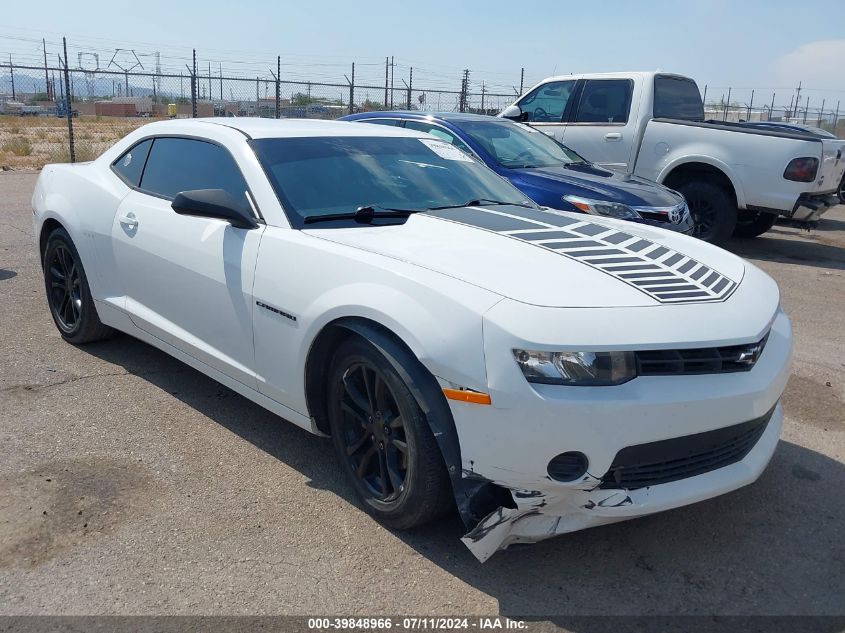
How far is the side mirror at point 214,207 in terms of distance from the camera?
11.6 ft

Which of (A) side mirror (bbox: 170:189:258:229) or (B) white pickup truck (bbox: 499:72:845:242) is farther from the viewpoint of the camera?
(B) white pickup truck (bbox: 499:72:845:242)

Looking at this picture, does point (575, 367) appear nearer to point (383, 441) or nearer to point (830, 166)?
point (383, 441)

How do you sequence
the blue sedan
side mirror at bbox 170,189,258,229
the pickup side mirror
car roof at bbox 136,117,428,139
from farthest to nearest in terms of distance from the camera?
1. the pickup side mirror
2. the blue sedan
3. car roof at bbox 136,117,428,139
4. side mirror at bbox 170,189,258,229

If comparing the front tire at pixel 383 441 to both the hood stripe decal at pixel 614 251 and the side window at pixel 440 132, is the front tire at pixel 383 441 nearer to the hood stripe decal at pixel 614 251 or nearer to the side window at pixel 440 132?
the hood stripe decal at pixel 614 251

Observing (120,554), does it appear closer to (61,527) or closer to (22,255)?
(61,527)

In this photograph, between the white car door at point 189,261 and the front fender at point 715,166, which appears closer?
the white car door at point 189,261

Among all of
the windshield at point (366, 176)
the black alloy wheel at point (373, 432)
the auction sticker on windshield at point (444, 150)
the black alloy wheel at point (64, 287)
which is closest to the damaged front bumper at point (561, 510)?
the black alloy wheel at point (373, 432)

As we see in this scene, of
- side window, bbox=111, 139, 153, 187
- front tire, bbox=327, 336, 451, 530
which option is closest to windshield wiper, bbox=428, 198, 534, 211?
front tire, bbox=327, 336, 451, 530

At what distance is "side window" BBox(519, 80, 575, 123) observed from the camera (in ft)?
33.3

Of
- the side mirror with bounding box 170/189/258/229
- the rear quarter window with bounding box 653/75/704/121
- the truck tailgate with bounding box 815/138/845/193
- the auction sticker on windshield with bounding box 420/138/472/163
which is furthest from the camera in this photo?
the rear quarter window with bounding box 653/75/704/121

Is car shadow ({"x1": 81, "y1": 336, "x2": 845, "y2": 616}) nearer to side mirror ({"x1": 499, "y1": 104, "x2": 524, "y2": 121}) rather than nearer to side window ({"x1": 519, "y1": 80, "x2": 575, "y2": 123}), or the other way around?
side mirror ({"x1": 499, "y1": 104, "x2": 524, "y2": 121})

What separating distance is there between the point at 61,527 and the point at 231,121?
2293 mm

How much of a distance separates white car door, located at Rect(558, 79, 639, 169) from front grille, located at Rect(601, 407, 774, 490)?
7.23 meters

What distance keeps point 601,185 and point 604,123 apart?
10.1 feet
